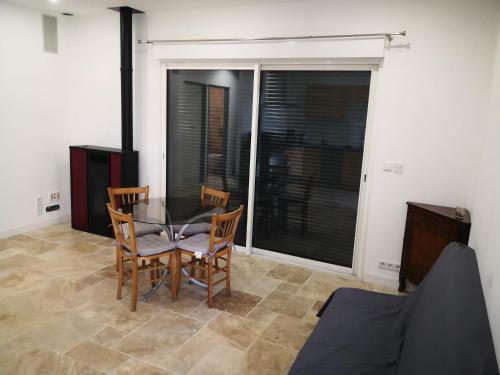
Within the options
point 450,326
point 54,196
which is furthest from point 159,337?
point 54,196

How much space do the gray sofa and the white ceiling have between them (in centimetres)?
285

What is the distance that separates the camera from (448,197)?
11.0ft

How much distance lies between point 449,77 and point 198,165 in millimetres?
2730

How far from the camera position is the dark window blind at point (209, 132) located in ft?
13.9

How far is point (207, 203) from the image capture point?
3838 millimetres

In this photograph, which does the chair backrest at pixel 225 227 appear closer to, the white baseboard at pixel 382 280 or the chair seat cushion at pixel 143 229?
the chair seat cushion at pixel 143 229

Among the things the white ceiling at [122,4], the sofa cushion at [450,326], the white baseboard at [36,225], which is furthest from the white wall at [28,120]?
the sofa cushion at [450,326]

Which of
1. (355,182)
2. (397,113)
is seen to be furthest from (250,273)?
(397,113)

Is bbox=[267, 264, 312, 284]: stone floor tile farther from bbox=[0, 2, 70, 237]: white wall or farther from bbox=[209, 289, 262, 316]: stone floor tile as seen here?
bbox=[0, 2, 70, 237]: white wall

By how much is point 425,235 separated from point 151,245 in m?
2.27

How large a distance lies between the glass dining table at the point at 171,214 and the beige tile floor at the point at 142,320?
386mm

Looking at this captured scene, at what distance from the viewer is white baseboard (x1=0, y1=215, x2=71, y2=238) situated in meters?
4.56

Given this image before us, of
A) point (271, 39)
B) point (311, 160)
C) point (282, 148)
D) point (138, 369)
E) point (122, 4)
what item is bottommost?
point (138, 369)

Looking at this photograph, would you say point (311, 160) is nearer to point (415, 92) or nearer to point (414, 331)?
point (415, 92)
